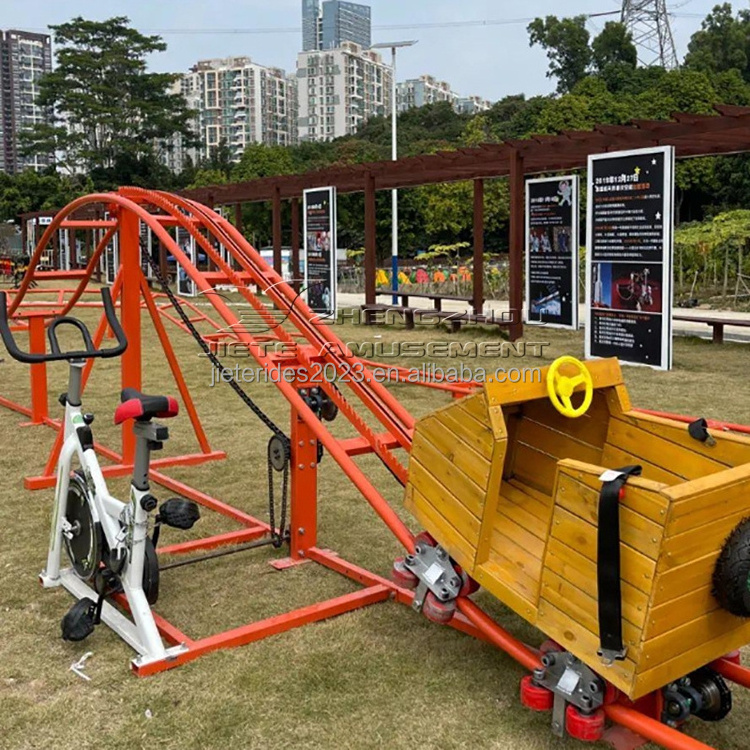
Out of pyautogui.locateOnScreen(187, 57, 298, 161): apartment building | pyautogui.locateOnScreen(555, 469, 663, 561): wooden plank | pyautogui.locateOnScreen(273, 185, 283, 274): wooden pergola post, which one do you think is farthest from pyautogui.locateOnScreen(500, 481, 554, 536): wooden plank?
pyautogui.locateOnScreen(187, 57, 298, 161): apartment building

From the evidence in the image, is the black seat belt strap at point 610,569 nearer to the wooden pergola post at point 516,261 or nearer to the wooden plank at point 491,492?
the wooden plank at point 491,492

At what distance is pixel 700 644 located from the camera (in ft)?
7.71

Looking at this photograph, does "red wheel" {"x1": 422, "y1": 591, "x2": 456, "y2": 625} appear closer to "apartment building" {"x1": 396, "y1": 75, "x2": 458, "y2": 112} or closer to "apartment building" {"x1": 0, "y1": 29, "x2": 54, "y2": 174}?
"apartment building" {"x1": 0, "y1": 29, "x2": 54, "y2": 174}

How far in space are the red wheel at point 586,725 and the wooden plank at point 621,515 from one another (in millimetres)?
518

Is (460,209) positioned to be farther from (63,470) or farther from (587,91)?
(63,470)

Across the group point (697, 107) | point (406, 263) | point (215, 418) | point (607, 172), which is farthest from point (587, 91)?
point (215, 418)

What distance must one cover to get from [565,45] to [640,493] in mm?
56148

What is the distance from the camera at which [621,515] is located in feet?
7.45

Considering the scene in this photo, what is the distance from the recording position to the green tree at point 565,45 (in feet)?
173

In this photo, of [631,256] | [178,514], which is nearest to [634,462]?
[178,514]

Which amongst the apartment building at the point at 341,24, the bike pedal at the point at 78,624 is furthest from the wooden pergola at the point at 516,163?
the apartment building at the point at 341,24

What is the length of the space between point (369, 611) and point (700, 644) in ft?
4.81

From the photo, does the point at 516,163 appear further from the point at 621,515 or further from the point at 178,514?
the point at 621,515

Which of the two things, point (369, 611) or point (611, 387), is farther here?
point (369, 611)
